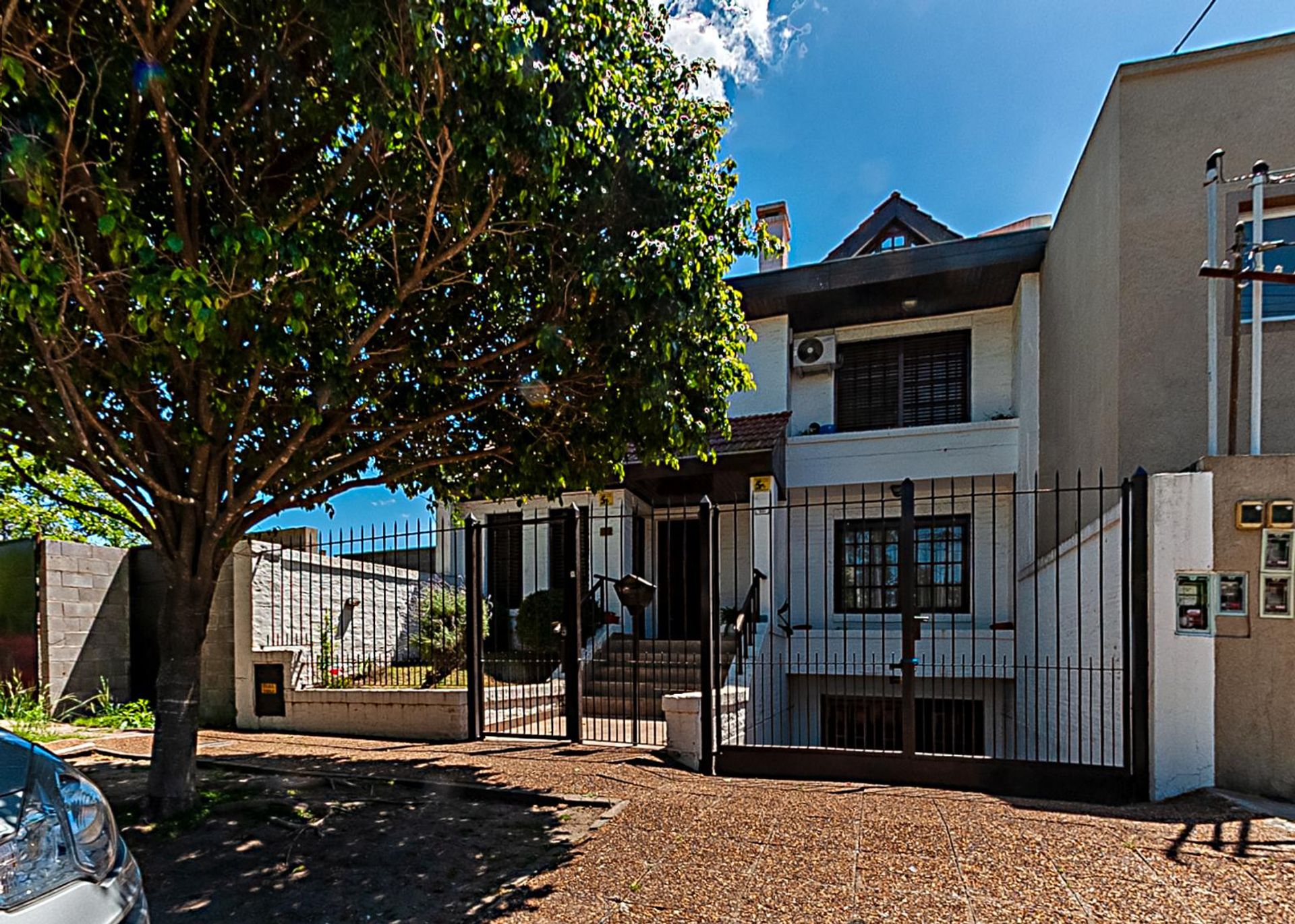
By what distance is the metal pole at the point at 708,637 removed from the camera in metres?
6.61

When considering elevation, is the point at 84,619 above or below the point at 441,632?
above

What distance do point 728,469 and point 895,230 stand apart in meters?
7.80

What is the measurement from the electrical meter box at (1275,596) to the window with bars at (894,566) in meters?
6.27

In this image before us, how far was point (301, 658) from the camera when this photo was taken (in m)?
9.11

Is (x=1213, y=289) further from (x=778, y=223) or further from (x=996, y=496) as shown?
(x=778, y=223)

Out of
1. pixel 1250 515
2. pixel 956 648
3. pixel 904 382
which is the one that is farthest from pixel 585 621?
pixel 1250 515

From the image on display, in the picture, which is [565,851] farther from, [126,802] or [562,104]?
[562,104]

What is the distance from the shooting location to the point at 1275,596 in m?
5.46

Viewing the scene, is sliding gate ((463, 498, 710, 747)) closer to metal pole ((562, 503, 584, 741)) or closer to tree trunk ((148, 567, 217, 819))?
metal pole ((562, 503, 584, 741))

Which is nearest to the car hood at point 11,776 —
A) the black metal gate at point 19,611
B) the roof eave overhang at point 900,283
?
the black metal gate at point 19,611

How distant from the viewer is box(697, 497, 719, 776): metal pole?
6609 mm

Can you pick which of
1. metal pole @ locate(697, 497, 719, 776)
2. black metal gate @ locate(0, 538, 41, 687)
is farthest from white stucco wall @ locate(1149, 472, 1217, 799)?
black metal gate @ locate(0, 538, 41, 687)

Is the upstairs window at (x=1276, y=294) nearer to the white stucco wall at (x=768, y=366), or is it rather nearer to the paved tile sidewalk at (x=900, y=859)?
the paved tile sidewalk at (x=900, y=859)

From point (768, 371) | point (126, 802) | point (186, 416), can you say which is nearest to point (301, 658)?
point (126, 802)
